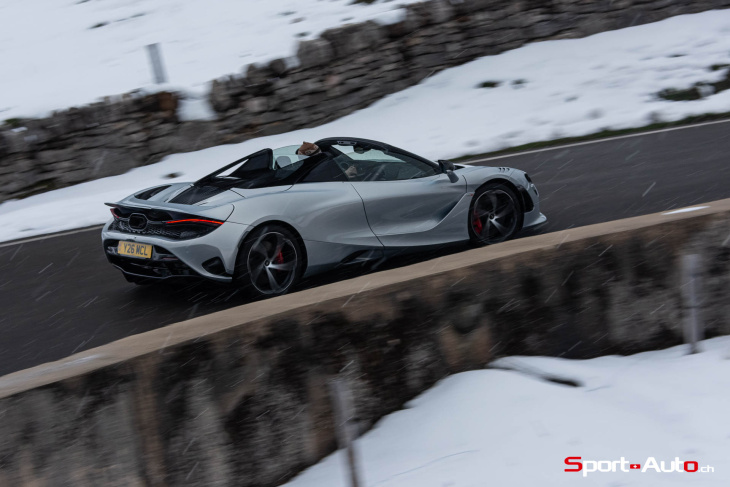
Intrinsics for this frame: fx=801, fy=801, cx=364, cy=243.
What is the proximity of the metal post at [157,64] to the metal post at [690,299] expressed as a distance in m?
11.3

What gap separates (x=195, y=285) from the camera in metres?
6.70

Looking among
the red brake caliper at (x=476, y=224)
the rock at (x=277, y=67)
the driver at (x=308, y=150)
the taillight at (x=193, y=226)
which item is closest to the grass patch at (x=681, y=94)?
the rock at (x=277, y=67)

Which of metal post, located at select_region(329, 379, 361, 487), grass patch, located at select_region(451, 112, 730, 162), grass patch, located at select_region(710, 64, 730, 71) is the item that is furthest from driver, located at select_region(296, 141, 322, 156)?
grass patch, located at select_region(710, 64, 730, 71)

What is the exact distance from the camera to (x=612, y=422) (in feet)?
12.6

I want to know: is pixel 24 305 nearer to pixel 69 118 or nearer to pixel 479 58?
pixel 69 118

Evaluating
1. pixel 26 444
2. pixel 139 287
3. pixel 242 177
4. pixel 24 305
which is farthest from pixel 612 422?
pixel 24 305

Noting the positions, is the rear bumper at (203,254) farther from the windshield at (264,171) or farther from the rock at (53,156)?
the rock at (53,156)

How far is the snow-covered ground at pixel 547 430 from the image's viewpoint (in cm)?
350

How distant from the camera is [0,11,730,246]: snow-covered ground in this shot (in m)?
12.6

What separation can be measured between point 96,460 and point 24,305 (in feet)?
13.0

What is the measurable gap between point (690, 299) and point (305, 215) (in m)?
2.76

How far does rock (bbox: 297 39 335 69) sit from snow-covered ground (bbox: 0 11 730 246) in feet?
3.71

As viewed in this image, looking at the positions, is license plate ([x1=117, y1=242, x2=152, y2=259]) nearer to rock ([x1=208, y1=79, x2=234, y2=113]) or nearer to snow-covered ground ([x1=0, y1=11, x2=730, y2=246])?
snow-covered ground ([x1=0, y1=11, x2=730, y2=246])

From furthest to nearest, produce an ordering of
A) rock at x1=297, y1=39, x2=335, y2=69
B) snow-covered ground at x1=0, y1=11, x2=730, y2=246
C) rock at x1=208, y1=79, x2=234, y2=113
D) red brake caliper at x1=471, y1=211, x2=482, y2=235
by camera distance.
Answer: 1. rock at x1=297, y1=39, x2=335, y2=69
2. rock at x1=208, y1=79, x2=234, y2=113
3. snow-covered ground at x1=0, y1=11, x2=730, y2=246
4. red brake caliper at x1=471, y1=211, x2=482, y2=235
